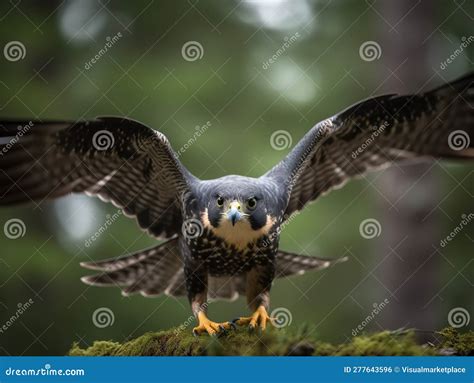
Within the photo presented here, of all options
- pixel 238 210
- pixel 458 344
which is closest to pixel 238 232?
pixel 238 210

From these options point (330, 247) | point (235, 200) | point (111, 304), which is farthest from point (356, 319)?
point (235, 200)

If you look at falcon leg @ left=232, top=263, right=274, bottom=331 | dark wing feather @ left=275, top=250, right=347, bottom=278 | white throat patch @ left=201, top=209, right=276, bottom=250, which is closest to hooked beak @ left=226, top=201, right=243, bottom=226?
white throat patch @ left=201, top=209, right=276, bottom=250

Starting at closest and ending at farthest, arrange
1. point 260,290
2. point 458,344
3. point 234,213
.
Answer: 1. point 458,344
2. point 234,213
3. point 260,290

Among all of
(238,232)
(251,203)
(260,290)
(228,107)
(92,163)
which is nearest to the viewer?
(251,203)

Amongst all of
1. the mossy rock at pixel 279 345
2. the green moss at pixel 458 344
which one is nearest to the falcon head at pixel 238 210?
the mossy rock at pixel 279 345

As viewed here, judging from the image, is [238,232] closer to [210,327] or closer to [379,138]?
[210,327]

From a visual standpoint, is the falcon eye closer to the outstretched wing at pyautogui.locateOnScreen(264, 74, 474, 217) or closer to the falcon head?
the falcon head

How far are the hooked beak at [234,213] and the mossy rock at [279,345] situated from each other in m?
0.80

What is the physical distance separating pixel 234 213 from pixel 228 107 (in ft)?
14.7

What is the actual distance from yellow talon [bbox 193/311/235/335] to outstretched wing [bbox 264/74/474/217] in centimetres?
133

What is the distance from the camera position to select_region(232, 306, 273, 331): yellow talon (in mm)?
5059

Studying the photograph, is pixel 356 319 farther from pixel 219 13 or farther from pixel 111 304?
pixel 219 13

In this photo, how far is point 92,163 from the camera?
580 centimetres
